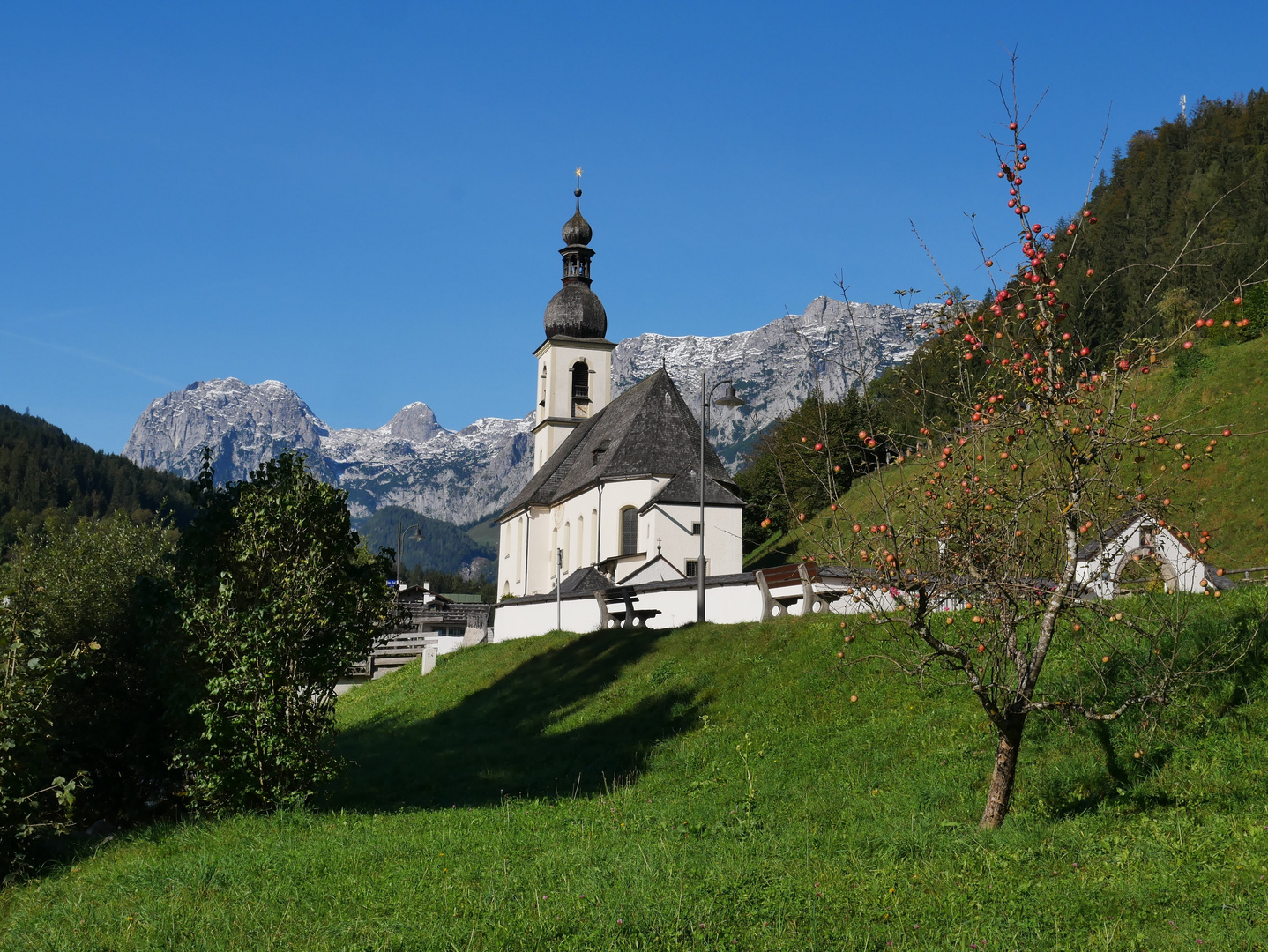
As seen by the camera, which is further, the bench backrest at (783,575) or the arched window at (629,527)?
the arched window at (629,527)

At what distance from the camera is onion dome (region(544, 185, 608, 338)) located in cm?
6375

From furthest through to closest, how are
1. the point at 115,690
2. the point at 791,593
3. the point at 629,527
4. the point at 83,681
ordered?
the point at 629,527, the point at 791,593, the point at 115,690, the point at 83,681

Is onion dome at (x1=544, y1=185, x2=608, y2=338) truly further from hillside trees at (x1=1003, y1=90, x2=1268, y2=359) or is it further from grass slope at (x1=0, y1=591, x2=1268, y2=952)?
grass slope at (x1=0, y1=591, x2=1268, y2=952)

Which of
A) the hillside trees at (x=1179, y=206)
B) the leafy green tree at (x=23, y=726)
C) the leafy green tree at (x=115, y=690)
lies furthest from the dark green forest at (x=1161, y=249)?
the leafy green tree at (x=23, y=726)

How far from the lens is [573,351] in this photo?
63875 mm

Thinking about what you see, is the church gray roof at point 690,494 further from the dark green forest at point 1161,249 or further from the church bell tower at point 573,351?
the church bell tower at point 573,351

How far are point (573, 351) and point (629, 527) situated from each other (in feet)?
69.4

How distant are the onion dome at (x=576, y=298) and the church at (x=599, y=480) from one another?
0.18ft

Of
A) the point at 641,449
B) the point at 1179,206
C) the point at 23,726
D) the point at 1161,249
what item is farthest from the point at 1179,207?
the point at 23,726

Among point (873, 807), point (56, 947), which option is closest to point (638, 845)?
point (873, 807)

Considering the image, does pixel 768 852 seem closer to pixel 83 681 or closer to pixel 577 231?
pixel 83 681

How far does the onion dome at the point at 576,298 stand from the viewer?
63.8m

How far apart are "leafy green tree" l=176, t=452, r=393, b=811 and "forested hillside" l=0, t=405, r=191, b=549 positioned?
121072mm

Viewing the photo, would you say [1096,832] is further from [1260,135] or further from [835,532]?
[1260,135]
